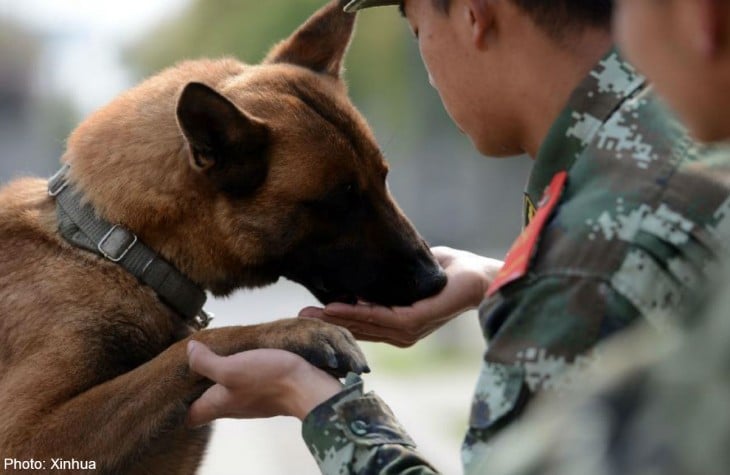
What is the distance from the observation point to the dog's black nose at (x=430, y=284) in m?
3.03

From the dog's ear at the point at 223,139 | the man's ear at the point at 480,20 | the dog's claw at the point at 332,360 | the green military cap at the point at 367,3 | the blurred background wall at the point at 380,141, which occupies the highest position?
the man's ear at the point at 480,20

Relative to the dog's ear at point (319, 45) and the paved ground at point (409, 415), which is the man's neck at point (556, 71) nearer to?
the dog's ear at point (319, 45)

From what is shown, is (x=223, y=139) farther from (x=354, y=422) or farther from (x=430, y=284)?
(x=354, y=422)

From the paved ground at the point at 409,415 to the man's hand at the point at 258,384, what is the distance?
5.18 ft

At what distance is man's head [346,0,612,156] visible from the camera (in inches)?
80.7

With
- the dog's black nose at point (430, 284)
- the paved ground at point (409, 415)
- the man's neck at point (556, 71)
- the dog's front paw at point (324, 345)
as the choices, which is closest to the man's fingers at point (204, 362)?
the dog's front paw at point (324, 345)

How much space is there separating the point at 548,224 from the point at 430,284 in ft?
4.08

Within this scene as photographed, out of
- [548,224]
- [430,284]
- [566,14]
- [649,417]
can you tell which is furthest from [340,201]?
[649,417]

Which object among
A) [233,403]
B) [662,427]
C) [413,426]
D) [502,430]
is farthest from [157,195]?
[413,426]

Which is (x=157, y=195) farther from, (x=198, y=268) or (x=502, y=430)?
(x=502, y=430)

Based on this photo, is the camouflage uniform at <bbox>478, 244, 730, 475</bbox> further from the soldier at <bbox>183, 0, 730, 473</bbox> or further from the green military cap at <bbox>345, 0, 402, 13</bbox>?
the green military cap at <bbox>345, 0, 402, 13</bbox>

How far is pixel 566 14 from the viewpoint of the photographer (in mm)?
2041

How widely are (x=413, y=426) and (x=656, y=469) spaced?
726 centimetres

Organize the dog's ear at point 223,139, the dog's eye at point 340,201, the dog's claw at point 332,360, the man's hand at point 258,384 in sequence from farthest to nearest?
the dog's eye at point 340,201 → the dog's ear at point 223,139 → the dog's claw at point 332,360 → the man's hand at point 258,384
